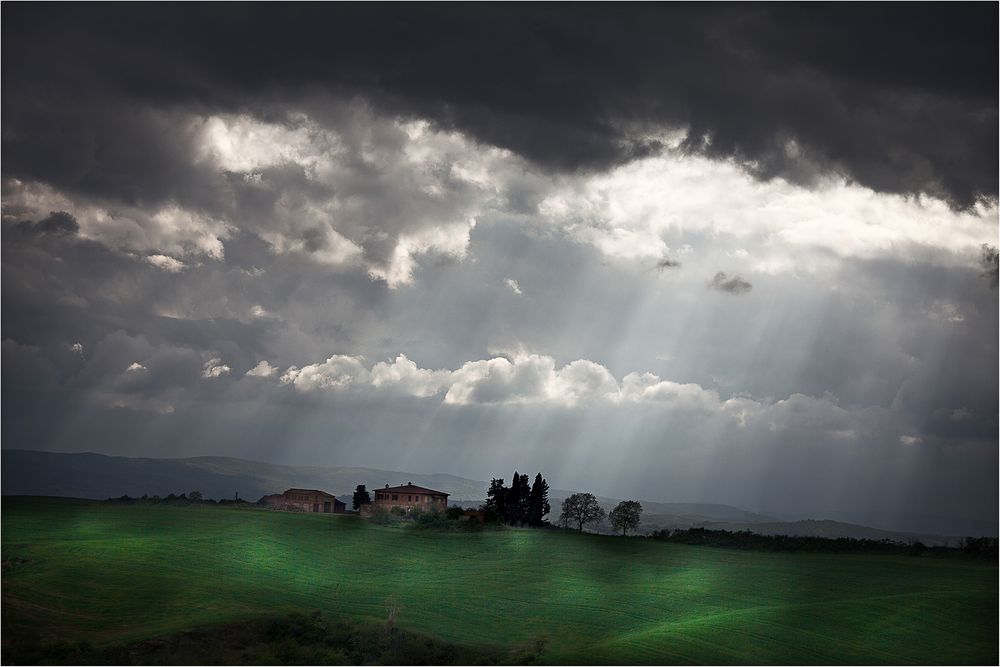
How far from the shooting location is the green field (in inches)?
2029

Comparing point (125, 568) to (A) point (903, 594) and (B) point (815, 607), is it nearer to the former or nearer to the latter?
(B) point (815, 607)

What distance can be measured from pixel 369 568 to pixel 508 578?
13899 mm

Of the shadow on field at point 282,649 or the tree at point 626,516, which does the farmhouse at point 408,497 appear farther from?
the shadow on field at point 282,649

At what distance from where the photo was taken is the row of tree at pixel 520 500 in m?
120

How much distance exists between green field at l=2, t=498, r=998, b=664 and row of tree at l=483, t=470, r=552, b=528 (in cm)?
2026

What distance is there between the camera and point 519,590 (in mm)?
68438

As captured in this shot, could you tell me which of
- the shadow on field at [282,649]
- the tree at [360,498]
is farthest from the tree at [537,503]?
the shadow on field at [282,649]

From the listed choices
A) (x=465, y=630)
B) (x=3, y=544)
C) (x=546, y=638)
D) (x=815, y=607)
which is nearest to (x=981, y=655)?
(x=815, y=607)

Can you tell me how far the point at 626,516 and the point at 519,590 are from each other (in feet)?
212

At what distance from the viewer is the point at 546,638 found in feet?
176

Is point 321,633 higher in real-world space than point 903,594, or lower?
lower

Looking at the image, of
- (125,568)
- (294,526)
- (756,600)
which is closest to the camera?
Answer: (756,600)

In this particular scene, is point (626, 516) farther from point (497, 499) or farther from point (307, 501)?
point (307, 501)

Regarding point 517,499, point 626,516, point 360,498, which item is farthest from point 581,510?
point 360,498
